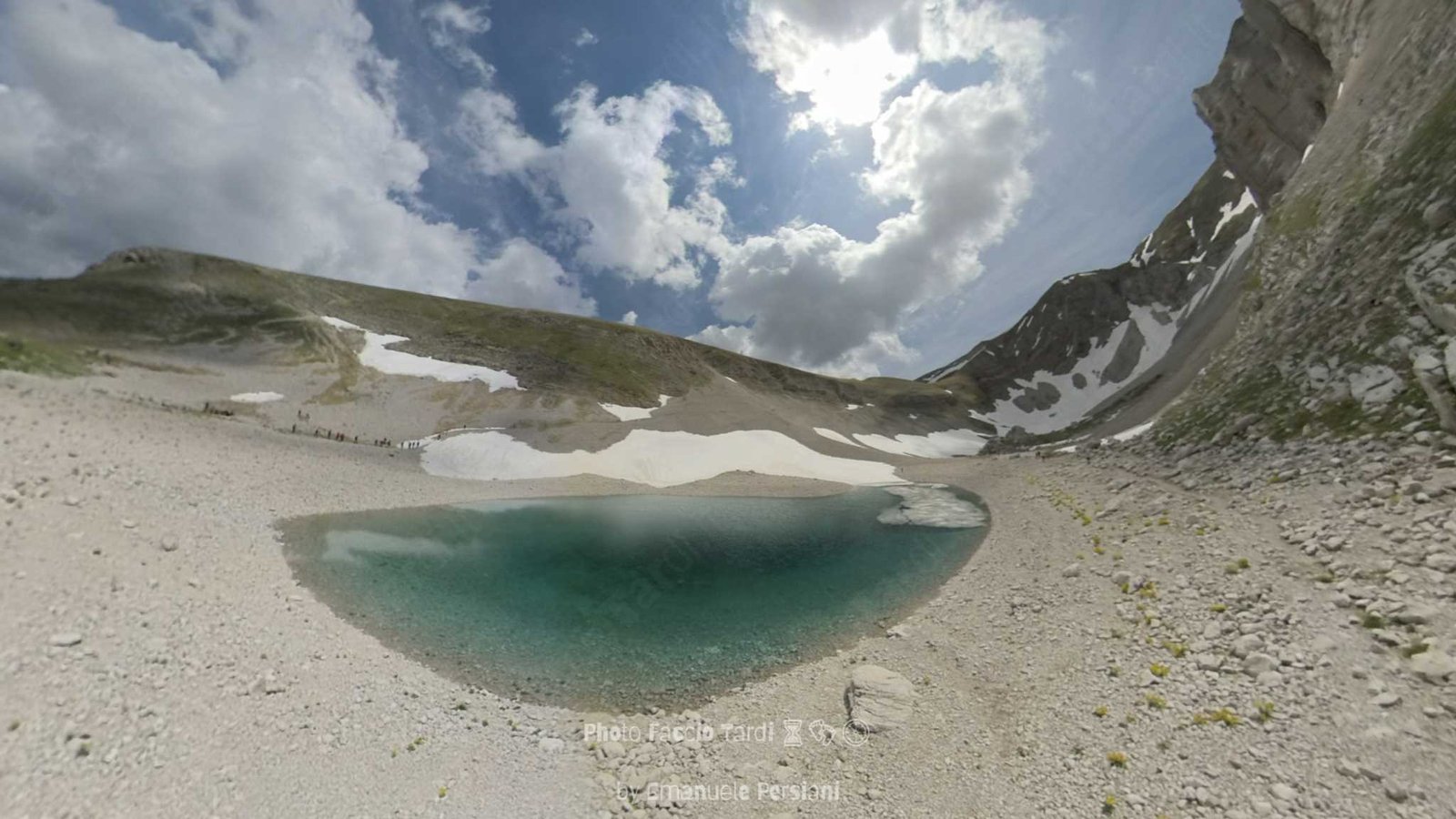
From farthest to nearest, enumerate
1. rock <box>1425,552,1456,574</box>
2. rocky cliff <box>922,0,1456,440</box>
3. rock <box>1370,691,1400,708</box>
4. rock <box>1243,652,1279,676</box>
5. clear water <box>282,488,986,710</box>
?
rocky cliff <box>922,0,1456,440</box> < clear water <box>282,488,986,710</box> < rock <box>1425,552,1456,574</box> < rock <box>1243,652,1279,676</box> < rock <box>1370,691,1400,708</box>

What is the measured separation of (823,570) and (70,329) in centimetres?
8102

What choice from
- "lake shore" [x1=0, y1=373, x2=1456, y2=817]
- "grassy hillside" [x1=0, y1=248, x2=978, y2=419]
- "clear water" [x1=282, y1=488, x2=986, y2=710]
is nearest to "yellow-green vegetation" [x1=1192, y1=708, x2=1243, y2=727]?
"lake shore" [x1=0, y1=373, x2=1456, y2=817]

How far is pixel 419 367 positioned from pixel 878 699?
75.9 meters

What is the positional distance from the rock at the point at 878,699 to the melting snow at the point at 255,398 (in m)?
66.1

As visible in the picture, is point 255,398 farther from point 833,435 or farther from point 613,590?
point 833,435

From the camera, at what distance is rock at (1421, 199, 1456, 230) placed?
17344 millimetres

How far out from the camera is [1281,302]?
80.6 feet

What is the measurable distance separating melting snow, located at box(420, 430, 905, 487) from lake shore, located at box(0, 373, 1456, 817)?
97.8 feet

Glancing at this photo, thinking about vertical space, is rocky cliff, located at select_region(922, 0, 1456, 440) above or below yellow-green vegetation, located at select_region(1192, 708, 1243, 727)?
above

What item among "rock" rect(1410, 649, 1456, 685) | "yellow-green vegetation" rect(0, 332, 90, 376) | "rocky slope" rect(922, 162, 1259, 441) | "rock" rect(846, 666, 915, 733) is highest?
"rocky slope" rect(922, 162, 1259, 441)

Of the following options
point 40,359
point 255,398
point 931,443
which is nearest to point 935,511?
point 931,443

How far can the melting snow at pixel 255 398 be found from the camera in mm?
51906

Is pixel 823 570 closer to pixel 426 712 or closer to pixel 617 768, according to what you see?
pixel 617 768

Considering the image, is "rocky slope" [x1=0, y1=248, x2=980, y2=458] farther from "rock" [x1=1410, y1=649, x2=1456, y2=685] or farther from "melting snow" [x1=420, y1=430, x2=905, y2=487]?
"rock" [x1=1410, y1=649, x2=1456, y2=685]
